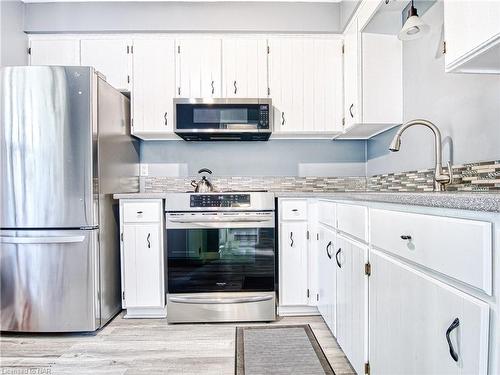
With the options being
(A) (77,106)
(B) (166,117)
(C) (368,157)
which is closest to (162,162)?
(B) (166,117)

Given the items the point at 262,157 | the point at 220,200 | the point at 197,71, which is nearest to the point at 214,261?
the point at 220,200

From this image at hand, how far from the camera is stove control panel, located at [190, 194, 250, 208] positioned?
6.94 feet

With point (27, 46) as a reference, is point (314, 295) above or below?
below

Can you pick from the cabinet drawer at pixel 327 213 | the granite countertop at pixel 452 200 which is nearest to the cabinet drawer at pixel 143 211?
the cabinet drawer at pixel 327 213

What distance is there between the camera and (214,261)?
2111mm

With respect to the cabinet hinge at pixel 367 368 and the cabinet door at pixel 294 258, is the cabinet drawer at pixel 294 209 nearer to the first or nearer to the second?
the cabinet door at pixel 294 258

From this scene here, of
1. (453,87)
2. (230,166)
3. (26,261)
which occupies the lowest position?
(26,261)

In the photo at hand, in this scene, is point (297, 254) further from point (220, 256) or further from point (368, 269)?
point (368, 269)

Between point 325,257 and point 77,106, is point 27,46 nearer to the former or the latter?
point 77,106

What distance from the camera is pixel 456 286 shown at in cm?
71

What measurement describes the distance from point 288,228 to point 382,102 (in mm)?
1162

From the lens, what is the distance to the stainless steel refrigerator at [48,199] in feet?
6.30

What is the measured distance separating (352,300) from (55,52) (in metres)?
2.97

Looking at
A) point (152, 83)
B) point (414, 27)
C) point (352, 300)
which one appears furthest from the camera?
point (152, 83)
